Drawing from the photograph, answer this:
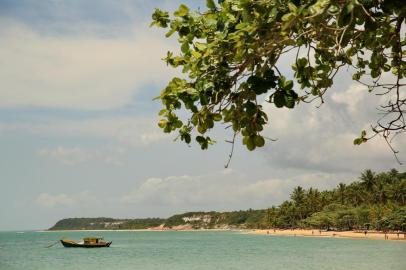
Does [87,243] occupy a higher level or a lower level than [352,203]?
lower

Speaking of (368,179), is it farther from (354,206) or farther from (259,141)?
(259,141)

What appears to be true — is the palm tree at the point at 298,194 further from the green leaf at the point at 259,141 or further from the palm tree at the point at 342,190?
the green leaf at the point at 259,141

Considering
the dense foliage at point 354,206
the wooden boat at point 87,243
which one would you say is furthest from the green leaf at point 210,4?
the dense foliage at point 354,206

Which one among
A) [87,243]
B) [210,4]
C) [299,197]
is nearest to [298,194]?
[299,197]

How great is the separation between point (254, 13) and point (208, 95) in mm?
741

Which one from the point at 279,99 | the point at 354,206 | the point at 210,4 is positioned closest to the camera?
the point at 279,99

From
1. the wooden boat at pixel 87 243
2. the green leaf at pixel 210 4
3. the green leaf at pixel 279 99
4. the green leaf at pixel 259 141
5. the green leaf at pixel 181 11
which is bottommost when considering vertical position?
the wooden boat at pixel 87 243

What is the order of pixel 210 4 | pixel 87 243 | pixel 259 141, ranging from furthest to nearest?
pixel 87 243
pixel 210 4
pixel 259 141

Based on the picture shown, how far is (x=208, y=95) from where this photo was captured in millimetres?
3902

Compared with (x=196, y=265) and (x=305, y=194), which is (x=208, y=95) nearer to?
(x=196, y=265)

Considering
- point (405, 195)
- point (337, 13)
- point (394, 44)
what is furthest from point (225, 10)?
point (405, 195)

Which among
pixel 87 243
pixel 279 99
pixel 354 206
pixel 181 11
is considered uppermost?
pixel 354 206

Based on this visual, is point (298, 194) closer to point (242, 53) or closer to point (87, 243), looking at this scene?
point (87, 243)

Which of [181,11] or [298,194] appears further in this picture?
[298,194]
